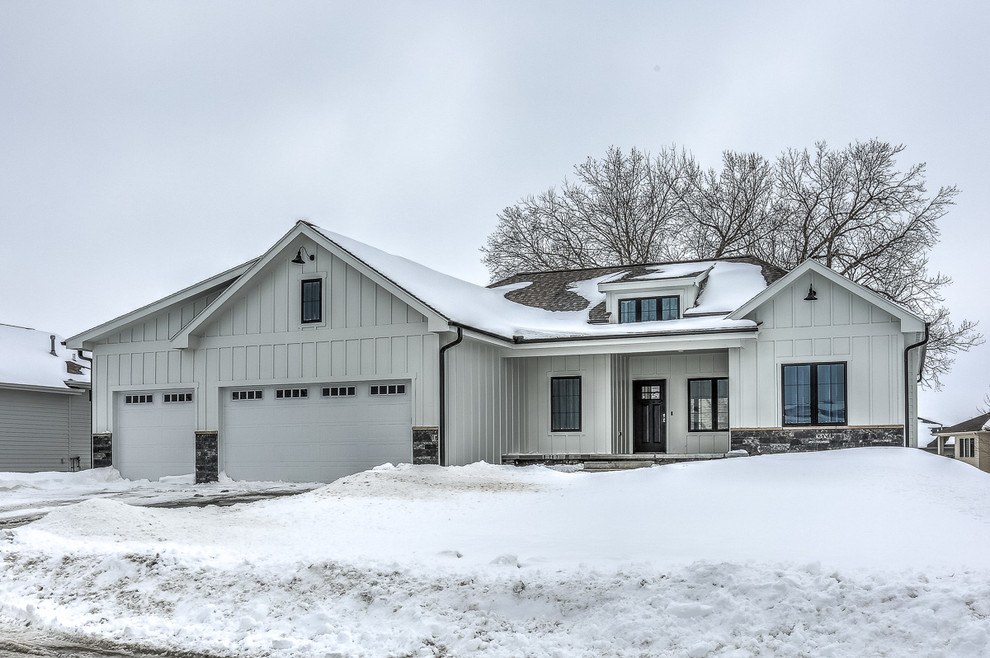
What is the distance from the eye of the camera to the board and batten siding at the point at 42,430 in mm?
25625

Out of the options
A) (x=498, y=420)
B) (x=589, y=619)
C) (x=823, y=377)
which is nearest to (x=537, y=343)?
(x=498, y=420)

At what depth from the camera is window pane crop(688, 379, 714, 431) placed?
19203mm

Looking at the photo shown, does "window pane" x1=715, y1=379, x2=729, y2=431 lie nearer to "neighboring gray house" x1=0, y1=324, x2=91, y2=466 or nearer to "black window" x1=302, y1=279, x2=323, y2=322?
"black window" x1=302, y1=279, x2=323, y2=322

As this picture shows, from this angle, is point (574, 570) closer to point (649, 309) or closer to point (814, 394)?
point (814, 394)

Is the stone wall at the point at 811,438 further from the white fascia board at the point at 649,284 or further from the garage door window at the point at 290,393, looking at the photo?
the garage door window at the point at 290,393

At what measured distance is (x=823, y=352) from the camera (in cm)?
1675

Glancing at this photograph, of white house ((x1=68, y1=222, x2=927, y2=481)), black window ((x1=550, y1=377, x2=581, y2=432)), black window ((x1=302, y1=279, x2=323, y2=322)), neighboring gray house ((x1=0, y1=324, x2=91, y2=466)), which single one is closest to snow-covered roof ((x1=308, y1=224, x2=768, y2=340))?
white house ((x1=68, y1=222, x2=927, y2=481))

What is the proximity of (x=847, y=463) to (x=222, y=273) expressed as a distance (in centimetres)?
1380

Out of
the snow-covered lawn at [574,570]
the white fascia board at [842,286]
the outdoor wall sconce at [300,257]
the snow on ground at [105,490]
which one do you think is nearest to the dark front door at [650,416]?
the white fascia board at [842,286]

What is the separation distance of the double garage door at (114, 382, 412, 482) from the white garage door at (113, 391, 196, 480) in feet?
0.07

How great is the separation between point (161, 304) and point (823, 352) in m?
14.2

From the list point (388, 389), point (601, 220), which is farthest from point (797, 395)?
point (601, 220)

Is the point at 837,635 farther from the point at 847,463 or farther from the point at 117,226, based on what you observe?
the point at 117,226

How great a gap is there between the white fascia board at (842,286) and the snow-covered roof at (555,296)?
0.40 metres
